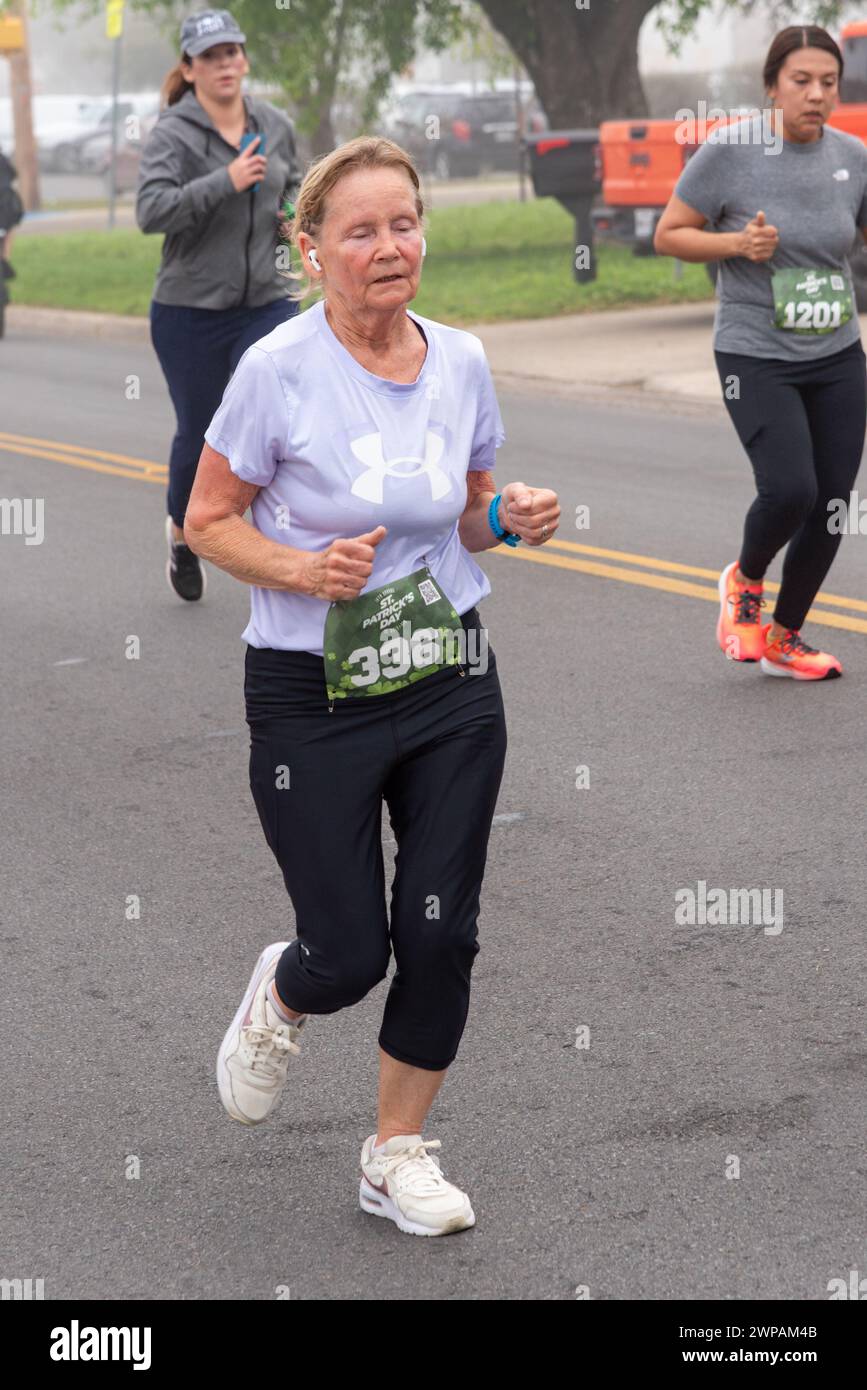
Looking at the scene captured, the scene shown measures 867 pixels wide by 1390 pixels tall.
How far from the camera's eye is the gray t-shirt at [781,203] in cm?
636

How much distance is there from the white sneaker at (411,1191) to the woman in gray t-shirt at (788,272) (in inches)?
134

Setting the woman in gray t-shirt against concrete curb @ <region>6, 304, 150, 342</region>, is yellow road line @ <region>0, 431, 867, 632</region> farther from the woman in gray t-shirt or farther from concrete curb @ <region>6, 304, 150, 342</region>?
concrete curb @ <region>6, 304, 150, 342</region>

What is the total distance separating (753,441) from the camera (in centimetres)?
652

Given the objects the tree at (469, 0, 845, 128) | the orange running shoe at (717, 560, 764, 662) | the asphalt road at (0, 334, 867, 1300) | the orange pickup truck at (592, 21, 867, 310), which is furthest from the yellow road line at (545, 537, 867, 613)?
the tree at (469, 0, 845, 128)

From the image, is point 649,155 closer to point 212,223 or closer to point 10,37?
point 212,223

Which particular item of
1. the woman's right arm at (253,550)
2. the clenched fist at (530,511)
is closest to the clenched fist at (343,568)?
the woman's right arm at (253,550)

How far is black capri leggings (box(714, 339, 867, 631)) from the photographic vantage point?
6438 mm

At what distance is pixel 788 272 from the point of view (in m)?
6.39

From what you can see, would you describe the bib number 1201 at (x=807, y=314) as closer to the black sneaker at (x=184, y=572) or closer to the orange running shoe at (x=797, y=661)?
the orange running shoe at (x=797, y=661)

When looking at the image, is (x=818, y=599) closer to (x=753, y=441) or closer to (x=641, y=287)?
(x=753, y=441)

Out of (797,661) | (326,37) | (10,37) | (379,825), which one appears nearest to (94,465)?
(797,661)

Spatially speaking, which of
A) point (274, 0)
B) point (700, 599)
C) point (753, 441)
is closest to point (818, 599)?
point (700, 599)

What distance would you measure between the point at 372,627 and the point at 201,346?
14.4 feet

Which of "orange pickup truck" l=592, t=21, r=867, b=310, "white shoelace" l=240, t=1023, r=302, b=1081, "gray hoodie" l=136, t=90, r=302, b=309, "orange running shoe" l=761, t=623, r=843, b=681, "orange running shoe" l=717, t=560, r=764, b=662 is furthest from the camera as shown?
"orange pickup truck" l=592, t=21, r=867, b=310
